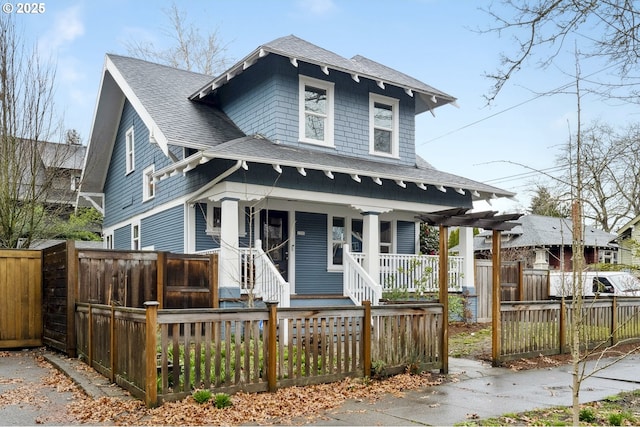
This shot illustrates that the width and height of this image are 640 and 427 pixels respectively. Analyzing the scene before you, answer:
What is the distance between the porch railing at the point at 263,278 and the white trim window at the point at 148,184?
13.6ft

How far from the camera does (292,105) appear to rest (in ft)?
43.4

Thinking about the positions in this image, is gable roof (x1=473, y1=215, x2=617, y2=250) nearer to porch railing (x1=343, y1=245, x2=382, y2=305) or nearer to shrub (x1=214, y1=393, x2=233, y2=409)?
porch railing (x1=343, y1=245, x2=382, y2=305)

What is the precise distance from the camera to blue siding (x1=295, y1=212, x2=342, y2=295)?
45.7 ft

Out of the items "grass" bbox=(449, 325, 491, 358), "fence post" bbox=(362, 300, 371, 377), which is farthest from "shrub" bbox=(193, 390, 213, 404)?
"grass" bbox=(449, 325, 491, 358)

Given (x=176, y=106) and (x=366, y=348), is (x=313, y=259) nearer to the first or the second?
(x=176, y=106)

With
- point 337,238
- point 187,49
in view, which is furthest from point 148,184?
point 187,49

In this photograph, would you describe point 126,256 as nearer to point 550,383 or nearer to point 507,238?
point 550,383

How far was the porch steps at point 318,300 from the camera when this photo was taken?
41.5 feet

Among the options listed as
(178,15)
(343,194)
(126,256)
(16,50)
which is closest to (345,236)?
(343,194)

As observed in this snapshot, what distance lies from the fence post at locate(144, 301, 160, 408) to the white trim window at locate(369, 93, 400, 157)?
971cm

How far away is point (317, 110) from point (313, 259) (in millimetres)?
3660

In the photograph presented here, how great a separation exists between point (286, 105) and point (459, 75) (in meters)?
5.48

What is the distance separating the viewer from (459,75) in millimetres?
15758

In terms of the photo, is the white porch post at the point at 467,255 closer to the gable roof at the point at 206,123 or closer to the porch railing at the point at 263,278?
the gable roof at the point at 206,123
